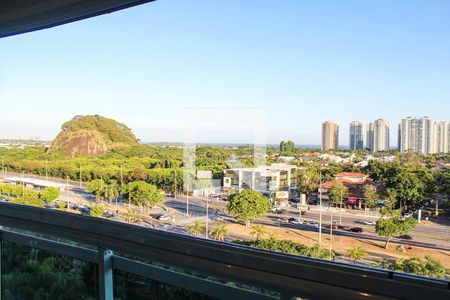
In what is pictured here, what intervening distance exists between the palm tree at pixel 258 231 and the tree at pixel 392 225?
0.44 meters

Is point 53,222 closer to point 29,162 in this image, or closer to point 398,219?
point 29,162

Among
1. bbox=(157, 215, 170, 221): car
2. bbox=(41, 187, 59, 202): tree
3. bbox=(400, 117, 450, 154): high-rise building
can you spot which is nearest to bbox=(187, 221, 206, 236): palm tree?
bbox=(157, 215, 170, 221): car

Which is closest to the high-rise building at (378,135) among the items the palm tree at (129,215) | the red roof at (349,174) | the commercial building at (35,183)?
the red roof at (349,174)

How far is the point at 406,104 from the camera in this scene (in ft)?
4.20

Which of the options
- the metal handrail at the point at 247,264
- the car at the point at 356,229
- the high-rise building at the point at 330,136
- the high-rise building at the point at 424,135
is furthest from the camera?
the high-rise building at the point at 330,136

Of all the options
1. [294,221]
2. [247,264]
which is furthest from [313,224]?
[247,264]

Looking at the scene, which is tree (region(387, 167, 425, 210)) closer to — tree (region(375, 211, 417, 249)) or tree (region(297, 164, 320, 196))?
tree (region(375, 211, 417, 249))

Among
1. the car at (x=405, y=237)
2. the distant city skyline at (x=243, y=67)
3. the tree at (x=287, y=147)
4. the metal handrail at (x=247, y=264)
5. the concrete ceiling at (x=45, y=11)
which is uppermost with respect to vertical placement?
the concrete ceiling at (x=45, y=11)

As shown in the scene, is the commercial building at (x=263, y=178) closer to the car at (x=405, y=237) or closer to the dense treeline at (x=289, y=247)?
the dense treeline at (x=289, y=247)

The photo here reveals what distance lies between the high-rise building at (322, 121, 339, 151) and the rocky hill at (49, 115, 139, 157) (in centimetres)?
99

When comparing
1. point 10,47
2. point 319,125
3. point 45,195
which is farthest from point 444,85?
point 10,47

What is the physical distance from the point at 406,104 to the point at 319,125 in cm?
32

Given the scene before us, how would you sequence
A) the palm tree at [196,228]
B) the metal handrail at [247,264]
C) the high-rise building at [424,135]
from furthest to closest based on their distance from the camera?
the palm tree at [196,228], the high-rise building at [424,135], the metal handrail at [247,264]

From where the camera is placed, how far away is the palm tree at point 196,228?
5.39 feet
